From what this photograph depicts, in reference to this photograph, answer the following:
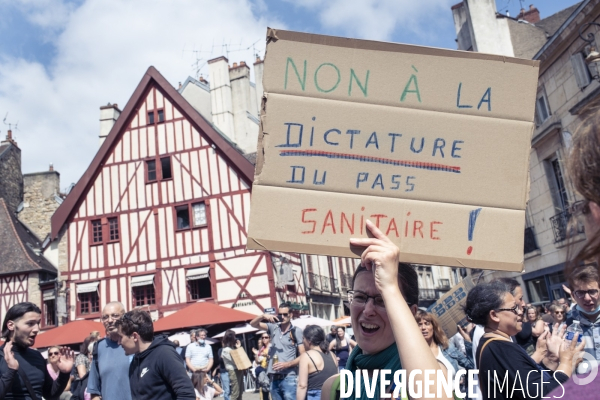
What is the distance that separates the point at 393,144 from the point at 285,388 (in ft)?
22.0

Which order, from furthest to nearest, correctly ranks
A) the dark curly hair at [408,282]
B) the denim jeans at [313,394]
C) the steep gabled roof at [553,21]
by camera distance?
the steep gabled roof at [553,21], the denim jeans at [313,394], the dark curly hair at [408,282]

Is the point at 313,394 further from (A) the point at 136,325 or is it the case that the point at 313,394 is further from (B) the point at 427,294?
(B) the point at 427,294

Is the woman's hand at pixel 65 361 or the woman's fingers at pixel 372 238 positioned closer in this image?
the woman's fingers at pixel 372 238

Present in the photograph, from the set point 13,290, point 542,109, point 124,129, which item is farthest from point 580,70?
point 13,290

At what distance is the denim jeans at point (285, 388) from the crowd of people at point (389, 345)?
0.02 meters

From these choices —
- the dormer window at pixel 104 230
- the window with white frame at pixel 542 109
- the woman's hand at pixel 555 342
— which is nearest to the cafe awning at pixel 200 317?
the dormer window at pixel 104 230

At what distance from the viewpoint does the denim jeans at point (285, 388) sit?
7.93 metres

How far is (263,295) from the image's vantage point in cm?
2003

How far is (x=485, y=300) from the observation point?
3.27 meters

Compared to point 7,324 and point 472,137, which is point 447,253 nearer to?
point 472,137

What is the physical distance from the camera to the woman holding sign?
1382 mm

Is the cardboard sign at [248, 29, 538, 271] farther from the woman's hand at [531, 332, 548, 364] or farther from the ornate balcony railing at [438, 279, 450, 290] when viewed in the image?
the ornate balcony railing at [438, 279, 450, 290]

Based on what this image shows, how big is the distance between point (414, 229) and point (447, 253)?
6.1 inches

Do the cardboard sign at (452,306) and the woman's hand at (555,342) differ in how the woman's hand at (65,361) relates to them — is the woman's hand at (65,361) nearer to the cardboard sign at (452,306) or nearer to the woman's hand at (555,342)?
the woman's hand at (555,342)
